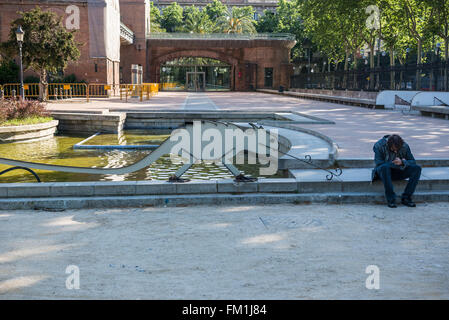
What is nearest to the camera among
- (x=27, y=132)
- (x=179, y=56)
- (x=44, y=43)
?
(x=27, y=132)

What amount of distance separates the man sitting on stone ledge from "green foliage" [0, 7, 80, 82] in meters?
23.0

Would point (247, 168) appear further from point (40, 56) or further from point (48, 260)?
point (40, 56)

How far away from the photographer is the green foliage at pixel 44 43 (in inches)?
1046

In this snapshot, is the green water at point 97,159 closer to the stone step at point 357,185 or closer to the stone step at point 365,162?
the stone step at point 365,162

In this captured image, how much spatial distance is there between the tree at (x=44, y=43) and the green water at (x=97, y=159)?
1058 cm

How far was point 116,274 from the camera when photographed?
4.64 meters

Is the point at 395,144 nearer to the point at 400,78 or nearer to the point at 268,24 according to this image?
the point at 400,78

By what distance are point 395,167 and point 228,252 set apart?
3.40m

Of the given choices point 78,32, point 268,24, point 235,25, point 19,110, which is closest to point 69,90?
point 78,32

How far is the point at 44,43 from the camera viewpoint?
26438 mm

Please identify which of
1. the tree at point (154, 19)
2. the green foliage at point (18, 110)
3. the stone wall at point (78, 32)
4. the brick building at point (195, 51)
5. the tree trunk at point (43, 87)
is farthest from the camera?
the tree at point (154, 19)

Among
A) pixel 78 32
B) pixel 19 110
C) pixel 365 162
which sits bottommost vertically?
pixel 365 162

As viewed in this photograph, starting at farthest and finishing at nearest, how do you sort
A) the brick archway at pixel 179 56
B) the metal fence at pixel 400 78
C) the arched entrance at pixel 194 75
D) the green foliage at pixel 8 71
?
the arched entrance at pixel 194 75 < the brick archway at pixel 179 56 < the green foliage at pixel 8 71 < the metal fence at pixel 400 78

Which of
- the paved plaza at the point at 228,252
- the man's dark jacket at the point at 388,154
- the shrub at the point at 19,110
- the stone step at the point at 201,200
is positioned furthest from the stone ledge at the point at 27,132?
the man's dark jacket at the point at 388,154
